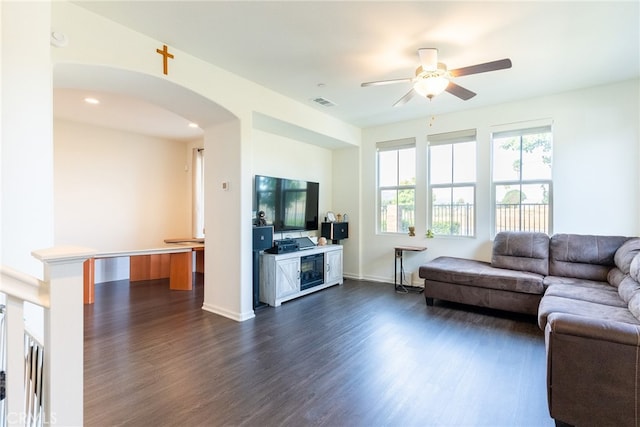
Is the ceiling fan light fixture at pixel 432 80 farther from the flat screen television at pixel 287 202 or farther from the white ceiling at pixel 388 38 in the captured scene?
the flat screen television at pixel 287 202

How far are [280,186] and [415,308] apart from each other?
8.77ft

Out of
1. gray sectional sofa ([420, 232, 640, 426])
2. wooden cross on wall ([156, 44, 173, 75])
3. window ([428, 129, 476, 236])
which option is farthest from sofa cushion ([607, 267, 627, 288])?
wooden cross on wall ([156, 44, 173, 75])

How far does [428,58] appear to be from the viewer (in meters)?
2.76

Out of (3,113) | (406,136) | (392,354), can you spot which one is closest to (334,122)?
(406,136)

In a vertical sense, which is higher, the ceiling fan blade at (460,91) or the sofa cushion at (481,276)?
the ceiling fan blade at (460,91)

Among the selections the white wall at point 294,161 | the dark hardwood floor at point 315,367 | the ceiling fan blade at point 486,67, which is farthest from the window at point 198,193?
the ceiling fan blade at point 486,67

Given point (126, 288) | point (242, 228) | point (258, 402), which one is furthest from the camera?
point (126, 288)

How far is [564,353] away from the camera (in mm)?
1822

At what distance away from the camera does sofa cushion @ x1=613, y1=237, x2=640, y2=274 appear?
3120 millimetres

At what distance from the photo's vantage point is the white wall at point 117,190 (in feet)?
17.0

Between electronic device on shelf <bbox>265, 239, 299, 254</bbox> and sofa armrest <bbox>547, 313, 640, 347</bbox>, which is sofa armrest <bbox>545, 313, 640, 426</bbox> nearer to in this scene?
sofa armrest <bbox>547, 313, 640, 347</bbox>

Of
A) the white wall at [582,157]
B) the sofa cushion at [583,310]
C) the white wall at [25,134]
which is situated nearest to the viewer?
the white wall at [25,134]

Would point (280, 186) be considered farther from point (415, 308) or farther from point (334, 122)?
point (415, 308)

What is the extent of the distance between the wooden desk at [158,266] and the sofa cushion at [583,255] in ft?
17.5
